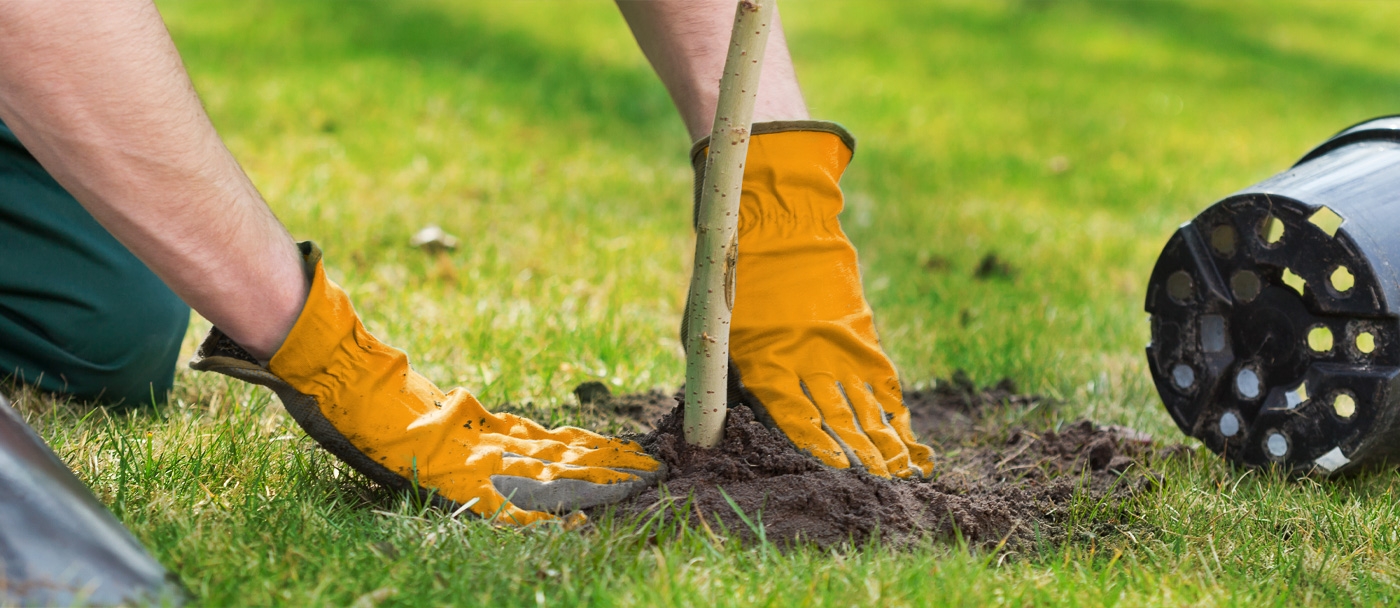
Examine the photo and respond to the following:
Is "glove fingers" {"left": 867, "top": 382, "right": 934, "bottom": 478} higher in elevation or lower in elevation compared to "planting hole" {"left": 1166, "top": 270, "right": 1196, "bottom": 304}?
lower

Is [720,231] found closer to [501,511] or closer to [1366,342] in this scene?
[501,511]

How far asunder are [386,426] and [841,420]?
765 mm

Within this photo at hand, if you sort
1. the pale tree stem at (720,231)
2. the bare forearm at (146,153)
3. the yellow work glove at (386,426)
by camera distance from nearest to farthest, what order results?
the bare forearm at (146,153), the pale tree stem at (720,231), the yellow work glove at (386,426)

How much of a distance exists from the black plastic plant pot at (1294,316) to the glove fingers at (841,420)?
751 millimetres

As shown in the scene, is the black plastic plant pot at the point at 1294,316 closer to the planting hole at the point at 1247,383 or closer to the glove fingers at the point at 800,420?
the planting hole at the point at 1247,383

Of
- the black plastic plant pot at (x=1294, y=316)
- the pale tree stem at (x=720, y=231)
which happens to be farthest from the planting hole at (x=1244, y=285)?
the pale tree stem at (x=720, y=231)

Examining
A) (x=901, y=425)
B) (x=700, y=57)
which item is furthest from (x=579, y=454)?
(x=700, y=57)

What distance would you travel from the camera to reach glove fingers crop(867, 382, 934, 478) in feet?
6.44

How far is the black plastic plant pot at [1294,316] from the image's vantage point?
187cm

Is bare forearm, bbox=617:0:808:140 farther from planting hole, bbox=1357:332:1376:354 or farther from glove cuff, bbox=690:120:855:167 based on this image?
planting hole, bbox=1357:332:1376:354

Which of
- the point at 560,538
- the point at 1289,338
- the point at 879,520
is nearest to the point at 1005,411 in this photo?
the point at 1289,338

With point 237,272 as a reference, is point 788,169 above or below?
above

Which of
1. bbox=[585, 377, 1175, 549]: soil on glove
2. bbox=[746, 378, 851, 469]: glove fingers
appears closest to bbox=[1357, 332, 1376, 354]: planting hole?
bbox=[585, 377, 1175, 549]: soil on glove

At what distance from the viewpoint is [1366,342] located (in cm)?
192
